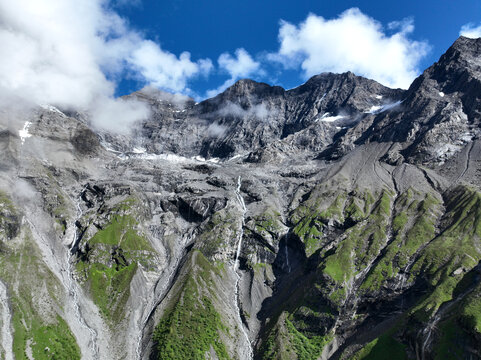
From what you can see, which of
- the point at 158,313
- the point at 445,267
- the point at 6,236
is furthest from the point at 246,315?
the point at 6,236

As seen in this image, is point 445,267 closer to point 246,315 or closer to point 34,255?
point 246,315

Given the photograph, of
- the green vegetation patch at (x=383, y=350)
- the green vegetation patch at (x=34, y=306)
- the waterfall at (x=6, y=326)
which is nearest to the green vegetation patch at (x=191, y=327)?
the green vegetation patch at (x=34, y=306)

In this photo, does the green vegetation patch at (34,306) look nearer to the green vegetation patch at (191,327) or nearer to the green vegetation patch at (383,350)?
the green vegetation patch at (191,327)

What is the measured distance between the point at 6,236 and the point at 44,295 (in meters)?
47.1

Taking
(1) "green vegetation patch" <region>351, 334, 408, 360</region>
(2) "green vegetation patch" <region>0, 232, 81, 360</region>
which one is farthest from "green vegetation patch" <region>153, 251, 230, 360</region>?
(1) "green vegetation patch" <region>351, 334, 408, 360</region>

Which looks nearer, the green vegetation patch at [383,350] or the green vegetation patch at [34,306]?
the green vegetation patch at [383,350]

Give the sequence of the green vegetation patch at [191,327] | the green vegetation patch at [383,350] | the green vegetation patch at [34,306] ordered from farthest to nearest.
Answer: the green vegetation patch at [191,327] → the green vegetation patch at [34,306] → the green vegetation patch at [383,350]

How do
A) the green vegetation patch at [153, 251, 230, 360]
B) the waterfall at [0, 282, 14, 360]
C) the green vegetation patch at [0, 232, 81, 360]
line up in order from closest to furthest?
the waterfall at [0, 282, 14, 360] < the green vegetation patch at [0, 232, 81, 360] < the green vegetation patch at [153, 251, 230, 360]

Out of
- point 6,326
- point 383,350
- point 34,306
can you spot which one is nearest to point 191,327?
point 34,306

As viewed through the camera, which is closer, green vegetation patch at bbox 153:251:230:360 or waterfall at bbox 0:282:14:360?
waterfall at bbox 0:282:14:360

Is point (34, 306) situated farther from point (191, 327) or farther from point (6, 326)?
point (191, 327)

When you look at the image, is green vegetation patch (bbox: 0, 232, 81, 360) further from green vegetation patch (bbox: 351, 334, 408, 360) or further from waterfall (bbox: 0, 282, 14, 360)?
green vegetation patch (bbox: 351, 334, 408, 360)

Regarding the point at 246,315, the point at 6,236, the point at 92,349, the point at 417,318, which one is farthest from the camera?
the point at 6,236

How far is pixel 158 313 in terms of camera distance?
570ft
